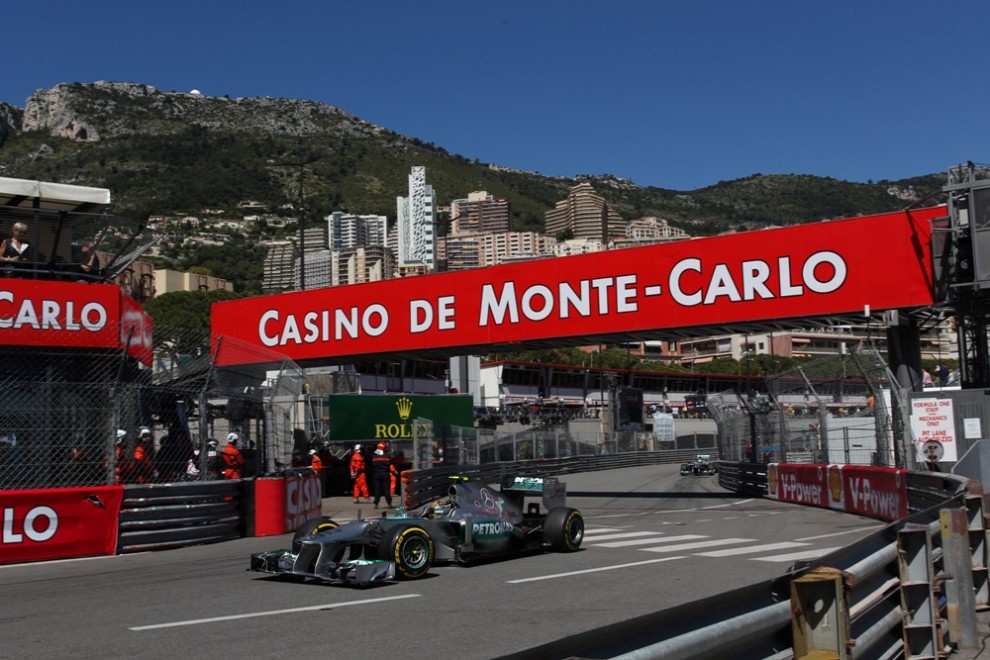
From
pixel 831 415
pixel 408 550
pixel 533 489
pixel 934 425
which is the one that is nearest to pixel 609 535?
pixel 533 489

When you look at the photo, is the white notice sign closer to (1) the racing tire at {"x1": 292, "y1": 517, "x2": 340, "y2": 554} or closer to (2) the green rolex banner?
(1) the racing tire at {"x1": 292, "y1": 517, "x2": 340, "y2": 554}

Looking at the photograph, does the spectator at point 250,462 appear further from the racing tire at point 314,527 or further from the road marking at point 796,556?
the road marking at point 796,556

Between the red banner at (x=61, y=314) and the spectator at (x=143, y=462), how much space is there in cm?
300

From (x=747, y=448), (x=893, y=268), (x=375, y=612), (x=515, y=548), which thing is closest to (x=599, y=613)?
(x=375, y=612)

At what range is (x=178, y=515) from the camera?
49.6 feet

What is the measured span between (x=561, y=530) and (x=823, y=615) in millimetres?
9400

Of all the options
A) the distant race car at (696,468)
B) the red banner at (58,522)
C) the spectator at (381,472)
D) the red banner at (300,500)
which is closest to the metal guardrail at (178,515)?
the red banner at (58,522)

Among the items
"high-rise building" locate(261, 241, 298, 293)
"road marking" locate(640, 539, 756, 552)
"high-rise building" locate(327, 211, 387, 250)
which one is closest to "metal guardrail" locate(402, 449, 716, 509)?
"road marking" locate(640, 539, 756, 552)

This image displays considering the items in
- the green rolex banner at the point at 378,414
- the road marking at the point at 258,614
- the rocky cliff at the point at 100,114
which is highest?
the rocky cliff at the point at 100,114

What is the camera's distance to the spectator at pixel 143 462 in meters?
15.2

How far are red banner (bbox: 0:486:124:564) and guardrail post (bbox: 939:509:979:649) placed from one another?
37.0 feet

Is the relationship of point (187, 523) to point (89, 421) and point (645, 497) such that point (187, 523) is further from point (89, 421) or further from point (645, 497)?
point (645, 497)

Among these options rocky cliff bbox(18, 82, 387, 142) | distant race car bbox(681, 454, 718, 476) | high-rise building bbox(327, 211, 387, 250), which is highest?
rocky cliff bbox(18, 82, 387, 142)

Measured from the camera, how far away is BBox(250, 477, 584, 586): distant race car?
34.9 ft
